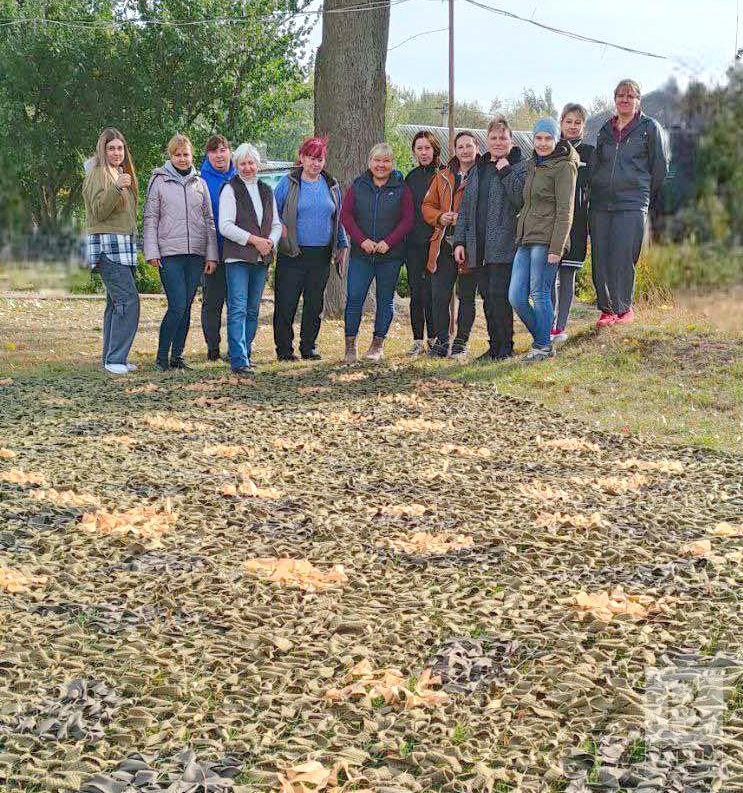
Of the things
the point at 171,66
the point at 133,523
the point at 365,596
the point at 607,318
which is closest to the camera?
the point at 607,318

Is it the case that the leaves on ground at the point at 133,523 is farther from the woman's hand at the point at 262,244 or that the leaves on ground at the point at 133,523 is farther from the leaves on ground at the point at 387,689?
the woman's hand at the point at 262,244

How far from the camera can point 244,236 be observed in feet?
29.3

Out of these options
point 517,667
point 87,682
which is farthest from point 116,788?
point 517,667

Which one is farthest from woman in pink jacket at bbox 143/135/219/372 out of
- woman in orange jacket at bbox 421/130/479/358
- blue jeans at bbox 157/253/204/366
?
woman in orange jacket at bbox 421/130/479/358

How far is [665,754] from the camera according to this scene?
2.54 metres

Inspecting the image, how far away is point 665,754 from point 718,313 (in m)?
1.87

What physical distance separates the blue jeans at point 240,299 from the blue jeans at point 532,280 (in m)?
2.29

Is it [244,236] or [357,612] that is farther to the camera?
[244,236]

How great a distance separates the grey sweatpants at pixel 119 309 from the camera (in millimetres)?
8414

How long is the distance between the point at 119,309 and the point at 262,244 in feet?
4.54

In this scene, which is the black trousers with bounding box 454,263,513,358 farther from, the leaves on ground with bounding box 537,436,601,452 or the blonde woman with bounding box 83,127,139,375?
the blonde woman with bounding box 83,127,139,375

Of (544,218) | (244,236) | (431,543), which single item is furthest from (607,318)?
(244,236)

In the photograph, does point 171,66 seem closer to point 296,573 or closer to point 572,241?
point 572,241

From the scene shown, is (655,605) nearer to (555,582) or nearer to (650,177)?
(555,582)
